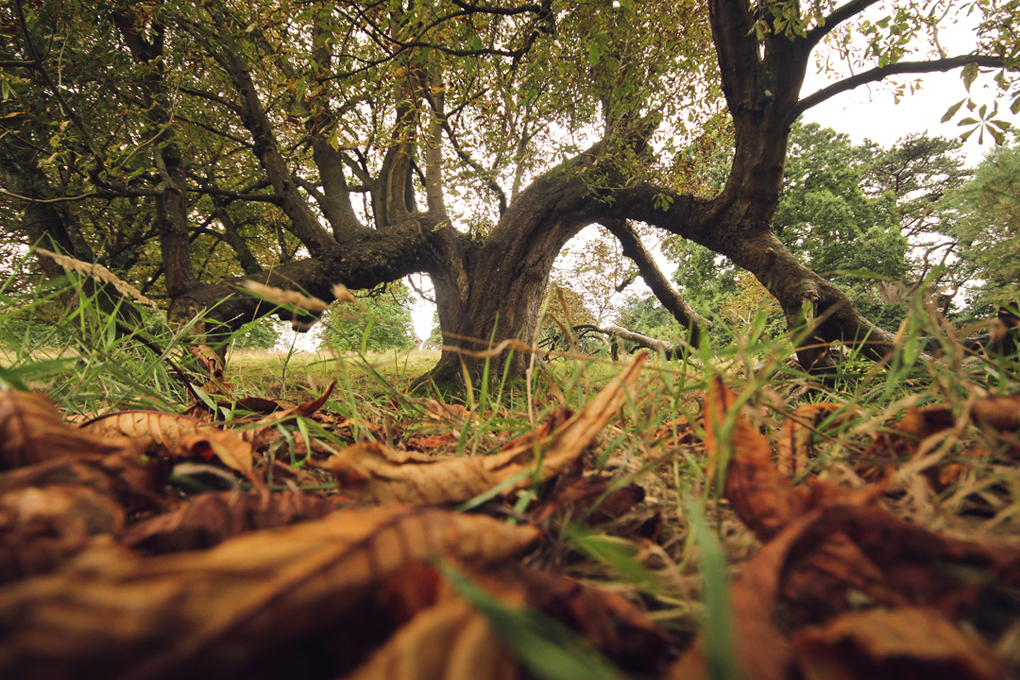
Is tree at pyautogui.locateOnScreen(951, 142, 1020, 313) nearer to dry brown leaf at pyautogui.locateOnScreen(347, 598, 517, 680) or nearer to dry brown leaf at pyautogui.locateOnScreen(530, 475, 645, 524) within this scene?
dry brown leaf at pyautogui.locateOnScreen(530, 475, 645, 524)

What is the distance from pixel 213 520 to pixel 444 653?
0.28 m

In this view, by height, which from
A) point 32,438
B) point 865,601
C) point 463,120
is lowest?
point 865,601

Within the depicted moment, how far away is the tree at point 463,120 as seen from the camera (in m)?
3.04

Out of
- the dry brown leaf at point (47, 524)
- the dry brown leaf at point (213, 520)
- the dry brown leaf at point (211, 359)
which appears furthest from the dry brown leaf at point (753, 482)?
the dry brown leaf at point (211, 359)

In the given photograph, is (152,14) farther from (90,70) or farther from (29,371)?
(29,371)

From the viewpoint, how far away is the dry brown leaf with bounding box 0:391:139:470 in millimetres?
445

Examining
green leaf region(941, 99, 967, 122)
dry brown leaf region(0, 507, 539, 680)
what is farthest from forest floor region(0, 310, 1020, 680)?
green leaf region(941, 99, 967, 122)

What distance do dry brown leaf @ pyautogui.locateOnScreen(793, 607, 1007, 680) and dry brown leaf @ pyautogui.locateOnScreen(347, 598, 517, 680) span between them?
0.21 meters

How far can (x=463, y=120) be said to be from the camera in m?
4.71

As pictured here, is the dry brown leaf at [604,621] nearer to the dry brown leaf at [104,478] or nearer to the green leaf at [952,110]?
the dry brown leaf at [104,478]

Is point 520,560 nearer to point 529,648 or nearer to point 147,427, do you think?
point 529,648

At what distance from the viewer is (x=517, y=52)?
9.42 ft

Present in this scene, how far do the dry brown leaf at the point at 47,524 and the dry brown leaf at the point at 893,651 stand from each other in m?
0.56

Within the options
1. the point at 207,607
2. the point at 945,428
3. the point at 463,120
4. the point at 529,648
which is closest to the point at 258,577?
the point at 207,607
